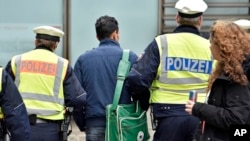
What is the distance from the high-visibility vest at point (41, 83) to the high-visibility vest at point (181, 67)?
2.75 feet

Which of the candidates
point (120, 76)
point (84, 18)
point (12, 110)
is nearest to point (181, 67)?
point (120, 76)

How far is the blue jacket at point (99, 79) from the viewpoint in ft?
17.2

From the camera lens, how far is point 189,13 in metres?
4.74

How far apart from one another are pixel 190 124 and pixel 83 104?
40.1 inches

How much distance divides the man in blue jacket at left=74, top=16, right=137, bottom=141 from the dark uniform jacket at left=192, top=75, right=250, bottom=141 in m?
1.56

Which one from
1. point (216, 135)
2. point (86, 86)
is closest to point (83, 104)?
point (86, 86)

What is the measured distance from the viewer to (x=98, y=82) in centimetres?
525

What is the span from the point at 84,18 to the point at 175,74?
4.32 metres

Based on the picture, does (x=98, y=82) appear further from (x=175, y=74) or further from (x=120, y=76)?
(x=175, y=74)

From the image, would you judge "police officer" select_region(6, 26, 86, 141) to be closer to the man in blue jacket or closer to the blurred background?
the man in blue jacket

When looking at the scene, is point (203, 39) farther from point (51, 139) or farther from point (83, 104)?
point (51, 139)

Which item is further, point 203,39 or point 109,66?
point 109,66

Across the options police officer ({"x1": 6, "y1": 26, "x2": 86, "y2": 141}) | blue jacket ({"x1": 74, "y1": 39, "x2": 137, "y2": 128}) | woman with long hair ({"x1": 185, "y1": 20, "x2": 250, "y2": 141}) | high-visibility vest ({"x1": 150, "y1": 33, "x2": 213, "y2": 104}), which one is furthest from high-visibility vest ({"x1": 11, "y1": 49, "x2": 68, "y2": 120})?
woman with long hair ({"x1": 185, "y1": 20, "x2": 250, "y2": 141})

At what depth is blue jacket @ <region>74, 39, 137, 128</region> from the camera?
523 centimetres
